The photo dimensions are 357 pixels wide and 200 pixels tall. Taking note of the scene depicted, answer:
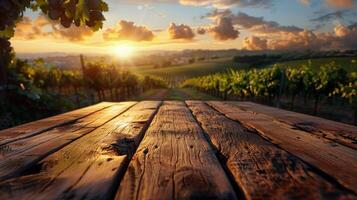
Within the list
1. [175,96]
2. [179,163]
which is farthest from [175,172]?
[175,96]

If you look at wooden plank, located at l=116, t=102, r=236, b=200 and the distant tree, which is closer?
wooden plank, located at l=116, t=102, r=236, b=200

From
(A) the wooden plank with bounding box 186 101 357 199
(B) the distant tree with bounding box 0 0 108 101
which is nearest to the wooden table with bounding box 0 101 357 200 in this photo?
(A) the wooden plank with bounding box 186 101 357 199

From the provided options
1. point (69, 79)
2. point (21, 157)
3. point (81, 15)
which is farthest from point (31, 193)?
point (69, 79)

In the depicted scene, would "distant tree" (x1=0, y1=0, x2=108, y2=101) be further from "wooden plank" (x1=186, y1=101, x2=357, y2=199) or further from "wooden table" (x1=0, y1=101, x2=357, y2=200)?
"wooden plank" (x1=186, y1=101, x2=357, y2=199)

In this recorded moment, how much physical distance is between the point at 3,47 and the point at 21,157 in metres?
8.10

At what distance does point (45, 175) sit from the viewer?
1.06 meters

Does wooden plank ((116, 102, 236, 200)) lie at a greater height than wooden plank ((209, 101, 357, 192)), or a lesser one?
greater

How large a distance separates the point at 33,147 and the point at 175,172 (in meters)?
0.82

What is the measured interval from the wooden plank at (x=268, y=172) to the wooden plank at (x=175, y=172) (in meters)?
0.06

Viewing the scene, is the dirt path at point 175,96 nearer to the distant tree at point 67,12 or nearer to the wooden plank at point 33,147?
the distant tree at point 67,12

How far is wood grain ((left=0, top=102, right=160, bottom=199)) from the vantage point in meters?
0.89

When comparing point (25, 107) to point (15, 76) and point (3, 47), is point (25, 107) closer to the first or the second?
point (15, 76)

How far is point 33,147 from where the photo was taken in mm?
1491

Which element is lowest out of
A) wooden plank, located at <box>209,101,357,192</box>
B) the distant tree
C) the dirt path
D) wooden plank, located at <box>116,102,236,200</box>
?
the dirt path
